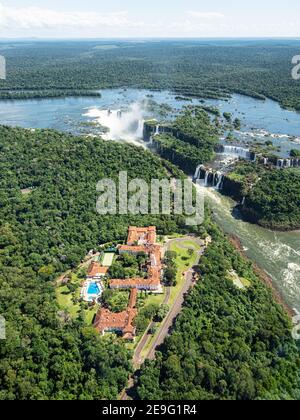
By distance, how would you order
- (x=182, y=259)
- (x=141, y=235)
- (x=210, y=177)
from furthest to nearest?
(x=210, y=177)
(x=141, y=235)
(x=182, y=259)

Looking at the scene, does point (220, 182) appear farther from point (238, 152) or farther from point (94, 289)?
point (94, 289)

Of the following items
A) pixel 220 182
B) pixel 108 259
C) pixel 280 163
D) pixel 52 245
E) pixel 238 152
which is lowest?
pixel 108 259

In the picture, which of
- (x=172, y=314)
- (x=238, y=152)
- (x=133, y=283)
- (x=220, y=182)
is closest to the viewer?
(x=172, y=314)

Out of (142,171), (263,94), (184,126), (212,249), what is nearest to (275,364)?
(212,249)

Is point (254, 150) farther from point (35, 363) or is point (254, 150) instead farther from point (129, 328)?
point (35, 363)

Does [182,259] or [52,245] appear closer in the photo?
[182,259]

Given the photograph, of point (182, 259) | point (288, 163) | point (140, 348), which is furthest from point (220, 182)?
point (140, 348)

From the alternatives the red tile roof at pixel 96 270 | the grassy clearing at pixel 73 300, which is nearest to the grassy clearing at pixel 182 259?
the red tile roof at pixel 96 270

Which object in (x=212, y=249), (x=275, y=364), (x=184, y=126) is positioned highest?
(x=184, y=126)
